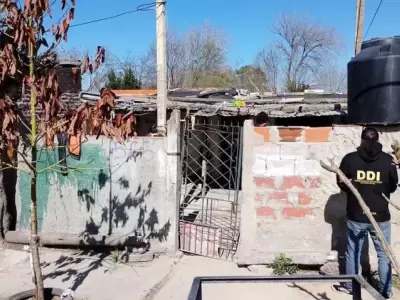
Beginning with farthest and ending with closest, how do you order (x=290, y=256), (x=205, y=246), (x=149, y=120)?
1. (x=149, y=120)
2. (x=205, y=246)
3. (x=290, y=256)

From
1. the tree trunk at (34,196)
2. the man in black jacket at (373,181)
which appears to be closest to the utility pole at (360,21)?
the man in black jacket at (373,181)

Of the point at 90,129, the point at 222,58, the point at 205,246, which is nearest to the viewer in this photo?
the point at 90,129

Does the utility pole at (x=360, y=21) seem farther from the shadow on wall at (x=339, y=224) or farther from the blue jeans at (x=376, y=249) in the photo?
the blue jeans at (x=376, y=249)

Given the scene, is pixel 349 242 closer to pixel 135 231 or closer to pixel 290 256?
pixel 290 256

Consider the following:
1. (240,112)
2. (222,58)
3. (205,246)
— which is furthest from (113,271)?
(222,58)

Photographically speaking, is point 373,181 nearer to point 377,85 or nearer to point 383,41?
point 377,85

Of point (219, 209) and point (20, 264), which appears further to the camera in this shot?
point (219, 209)

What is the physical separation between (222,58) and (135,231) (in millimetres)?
32341

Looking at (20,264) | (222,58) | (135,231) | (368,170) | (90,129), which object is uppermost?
(222,58)

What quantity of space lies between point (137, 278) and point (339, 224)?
2454 mm

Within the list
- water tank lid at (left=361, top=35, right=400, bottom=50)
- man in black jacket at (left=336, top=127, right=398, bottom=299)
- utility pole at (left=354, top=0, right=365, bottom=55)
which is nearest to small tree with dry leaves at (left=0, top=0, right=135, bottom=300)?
man in black jacket at (left=336, top=127, right=398, bottom=299)

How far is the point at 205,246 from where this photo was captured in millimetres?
5895

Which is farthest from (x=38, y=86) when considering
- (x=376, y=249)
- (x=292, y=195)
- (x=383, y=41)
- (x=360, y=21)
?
(x=360, y=21)

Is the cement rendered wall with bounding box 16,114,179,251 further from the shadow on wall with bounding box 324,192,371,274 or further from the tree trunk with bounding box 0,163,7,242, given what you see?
the shadow on wall with bounding box 324,192,371,274
